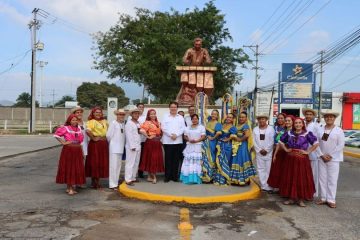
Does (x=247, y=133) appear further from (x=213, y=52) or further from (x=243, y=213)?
(x=213, y=52)

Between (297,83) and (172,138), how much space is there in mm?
30745

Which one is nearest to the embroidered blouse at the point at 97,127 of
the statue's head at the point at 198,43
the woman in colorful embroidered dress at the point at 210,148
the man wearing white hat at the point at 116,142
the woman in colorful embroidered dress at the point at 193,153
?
the man wearing white hat at the point at 116,142

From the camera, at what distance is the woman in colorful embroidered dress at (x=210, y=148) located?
9461 millimetres

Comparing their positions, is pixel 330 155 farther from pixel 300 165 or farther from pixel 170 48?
pixel 170 48

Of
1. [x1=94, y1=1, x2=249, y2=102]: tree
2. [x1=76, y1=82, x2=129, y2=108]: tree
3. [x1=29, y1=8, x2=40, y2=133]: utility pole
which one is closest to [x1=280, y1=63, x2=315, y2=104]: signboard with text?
[x1=94, y1=1, x2=249, y2=102]: tree

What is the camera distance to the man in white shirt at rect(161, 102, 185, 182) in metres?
9.50

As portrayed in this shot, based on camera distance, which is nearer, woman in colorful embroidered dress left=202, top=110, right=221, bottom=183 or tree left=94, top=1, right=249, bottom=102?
woman in colorful embroidered dress left=202, top=110, right=221, bottom=183

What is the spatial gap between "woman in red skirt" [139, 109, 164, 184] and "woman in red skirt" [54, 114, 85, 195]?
1.44 m

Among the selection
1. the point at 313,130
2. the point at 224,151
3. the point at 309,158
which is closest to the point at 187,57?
the point at 224,151

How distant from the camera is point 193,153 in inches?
374

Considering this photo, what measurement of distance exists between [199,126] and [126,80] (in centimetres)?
2704

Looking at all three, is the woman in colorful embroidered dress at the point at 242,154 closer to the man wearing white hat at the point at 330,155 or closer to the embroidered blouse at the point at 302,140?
the embroidered blouse at the point at 302,140

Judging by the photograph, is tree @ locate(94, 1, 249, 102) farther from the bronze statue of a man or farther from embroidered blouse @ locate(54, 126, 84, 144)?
embroidered blouse @ locate(54, 126, 84, 144)

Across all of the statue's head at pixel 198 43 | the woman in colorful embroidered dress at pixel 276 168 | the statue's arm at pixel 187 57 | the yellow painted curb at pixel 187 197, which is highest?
the statue's head at pixel 198 43
